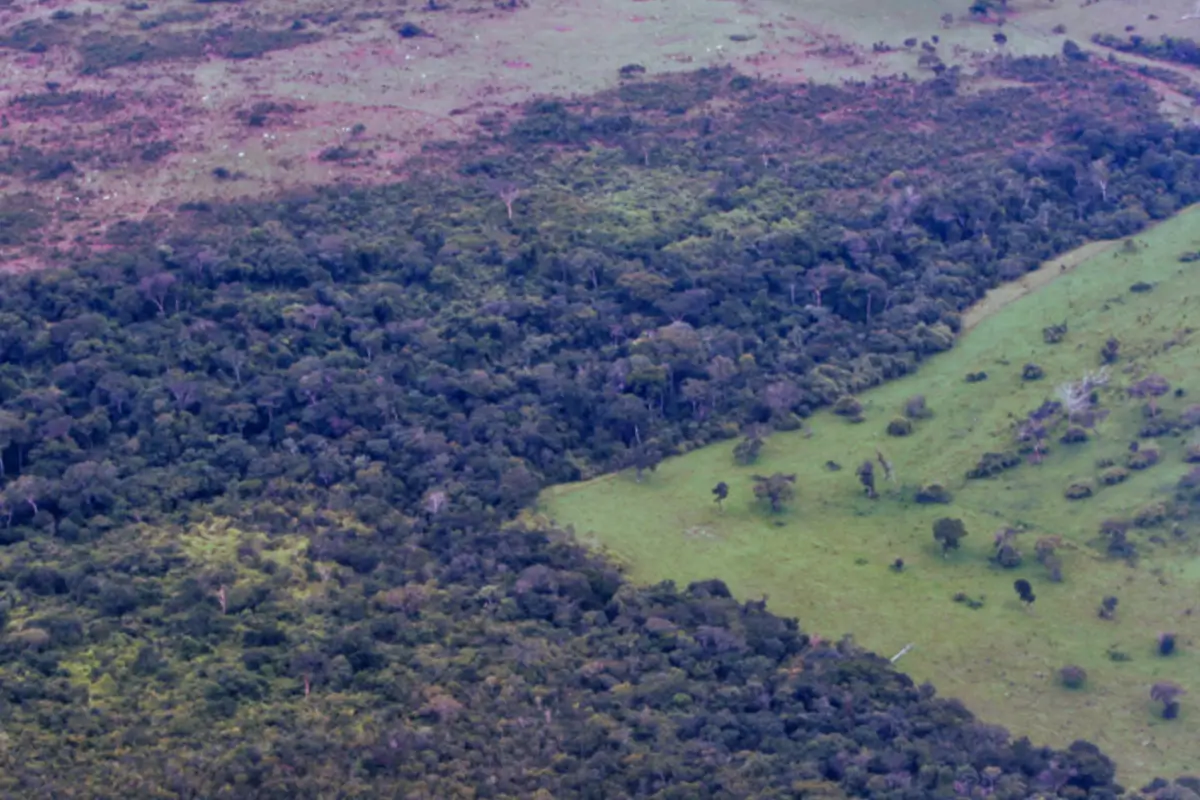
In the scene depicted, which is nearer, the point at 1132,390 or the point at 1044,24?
the point at 1132,390

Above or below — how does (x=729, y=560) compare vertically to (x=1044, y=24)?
below

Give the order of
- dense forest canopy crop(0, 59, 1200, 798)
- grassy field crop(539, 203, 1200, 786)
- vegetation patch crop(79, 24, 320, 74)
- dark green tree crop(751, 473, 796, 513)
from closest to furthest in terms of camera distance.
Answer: dense forest canopy crop(0, 59, 1200, 798) < grassy field crop(539, 203, 1200, 786) < dark green tree crop(751, 473, 796, 513) < vegetation patch crop(79, 24, 320, 74)

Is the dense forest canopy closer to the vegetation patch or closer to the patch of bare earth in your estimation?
the patch of bare earth

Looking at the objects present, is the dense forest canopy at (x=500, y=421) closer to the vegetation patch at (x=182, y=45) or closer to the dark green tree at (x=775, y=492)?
the dark green tree at (x=775, y=492)

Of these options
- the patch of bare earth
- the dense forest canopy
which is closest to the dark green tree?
the dense forest canopy

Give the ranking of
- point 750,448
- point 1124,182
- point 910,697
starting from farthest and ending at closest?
point 1124,182 → point 750,448 → point 910,697

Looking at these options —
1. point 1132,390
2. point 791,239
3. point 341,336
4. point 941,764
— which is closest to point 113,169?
point 341,336

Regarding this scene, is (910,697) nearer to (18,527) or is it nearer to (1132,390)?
(1132,390)

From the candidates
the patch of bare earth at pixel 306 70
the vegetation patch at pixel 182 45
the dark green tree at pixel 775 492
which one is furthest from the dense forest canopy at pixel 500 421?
the vegetation patch at pixel 182 45
